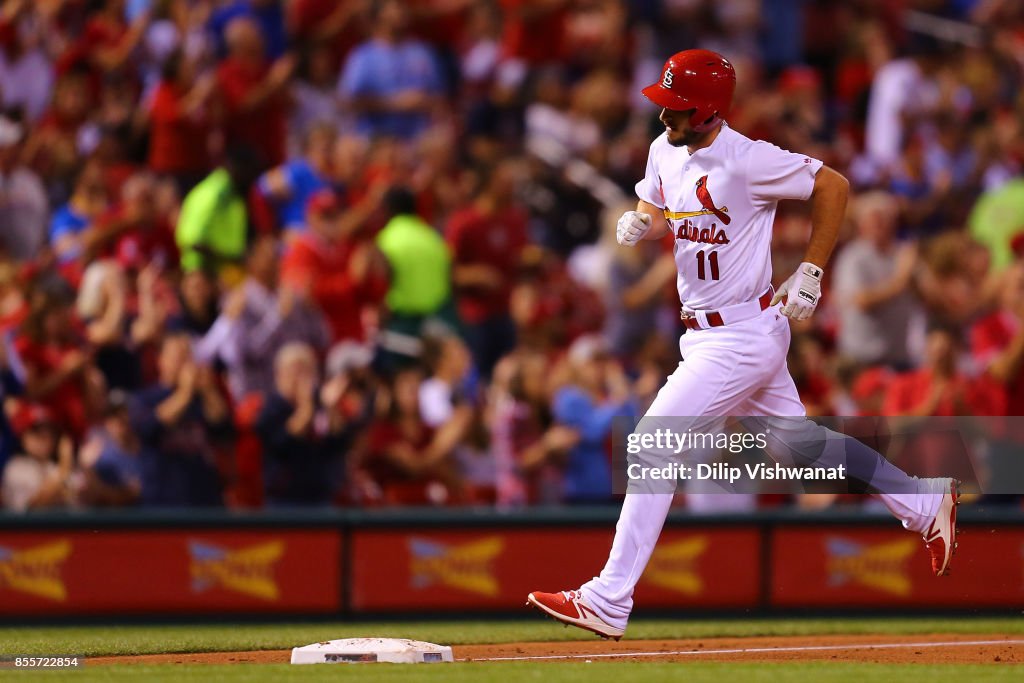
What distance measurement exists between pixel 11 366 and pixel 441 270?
129 inches

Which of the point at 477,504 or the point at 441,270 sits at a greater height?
the point at 441,270

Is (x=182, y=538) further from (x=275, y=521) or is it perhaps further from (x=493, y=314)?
(x=493, y=314)

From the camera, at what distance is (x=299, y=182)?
13078 millimetres

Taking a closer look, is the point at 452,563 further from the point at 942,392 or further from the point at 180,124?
the point at 180,124

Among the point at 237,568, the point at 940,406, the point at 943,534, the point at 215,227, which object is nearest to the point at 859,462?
the point at 943,534

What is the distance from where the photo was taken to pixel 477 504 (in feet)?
38.4

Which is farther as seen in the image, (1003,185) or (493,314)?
(1003,185)

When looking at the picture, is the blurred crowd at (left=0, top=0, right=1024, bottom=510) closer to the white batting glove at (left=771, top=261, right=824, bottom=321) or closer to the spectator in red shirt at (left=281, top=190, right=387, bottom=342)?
the spectator in red shirt at (left=281, top=190, right=387, bottom=342)

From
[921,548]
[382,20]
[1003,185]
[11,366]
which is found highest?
[382,20]

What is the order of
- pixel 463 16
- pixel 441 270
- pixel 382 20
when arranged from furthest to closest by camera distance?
pixel 463 16 → pixel 382 20 → pixel 441 270

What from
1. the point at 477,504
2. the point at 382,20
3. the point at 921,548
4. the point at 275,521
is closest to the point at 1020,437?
the point at 921,548

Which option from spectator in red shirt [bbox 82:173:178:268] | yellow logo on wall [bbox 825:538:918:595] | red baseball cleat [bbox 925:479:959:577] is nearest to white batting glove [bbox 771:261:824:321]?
red baseball cleat [bbox 925:479:959:577]

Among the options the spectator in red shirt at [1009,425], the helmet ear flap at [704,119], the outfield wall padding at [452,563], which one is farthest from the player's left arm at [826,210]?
the spectator in red shirt at [1009,425]

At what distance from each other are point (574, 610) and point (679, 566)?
3637 mm
